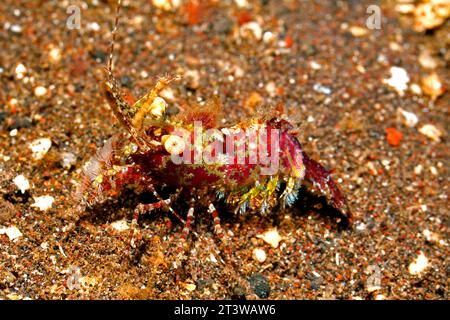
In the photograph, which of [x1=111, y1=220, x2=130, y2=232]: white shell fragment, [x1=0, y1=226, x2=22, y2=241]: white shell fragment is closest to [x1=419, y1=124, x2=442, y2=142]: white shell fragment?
[x1=111, y1=220, x2=130, y2=232]: white shell fragment

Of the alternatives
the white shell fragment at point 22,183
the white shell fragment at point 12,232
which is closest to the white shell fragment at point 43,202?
the white shell fragment at point 22,183

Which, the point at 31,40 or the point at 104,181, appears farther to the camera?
the point at 31,40

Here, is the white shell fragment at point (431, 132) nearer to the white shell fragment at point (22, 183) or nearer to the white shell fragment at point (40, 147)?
the white shell fragment at point (40, 147)

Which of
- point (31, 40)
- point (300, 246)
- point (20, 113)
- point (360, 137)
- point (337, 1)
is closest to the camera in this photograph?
point (300, 246)
